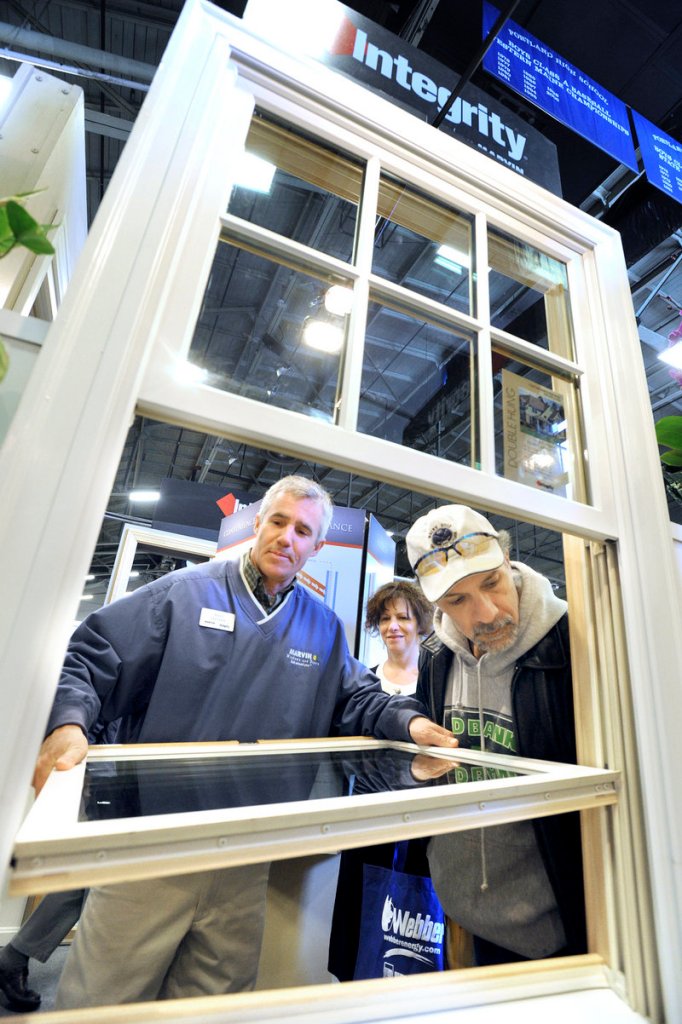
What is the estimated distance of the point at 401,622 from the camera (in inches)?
104

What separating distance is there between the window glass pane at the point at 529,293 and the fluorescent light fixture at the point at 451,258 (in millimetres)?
75

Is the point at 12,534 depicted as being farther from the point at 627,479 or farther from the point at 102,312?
the point at 627,479

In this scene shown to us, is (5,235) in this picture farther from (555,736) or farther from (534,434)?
(555,736)

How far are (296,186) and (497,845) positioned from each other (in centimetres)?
157

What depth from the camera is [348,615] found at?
2.95m

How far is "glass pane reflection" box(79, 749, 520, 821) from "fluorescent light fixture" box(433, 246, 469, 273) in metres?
1.08

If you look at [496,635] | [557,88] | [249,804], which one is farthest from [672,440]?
[557,88]

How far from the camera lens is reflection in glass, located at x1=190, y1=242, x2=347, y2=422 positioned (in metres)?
0.83

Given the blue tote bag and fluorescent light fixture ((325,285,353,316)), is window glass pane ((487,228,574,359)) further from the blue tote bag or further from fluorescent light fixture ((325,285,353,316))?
the blue tote bag

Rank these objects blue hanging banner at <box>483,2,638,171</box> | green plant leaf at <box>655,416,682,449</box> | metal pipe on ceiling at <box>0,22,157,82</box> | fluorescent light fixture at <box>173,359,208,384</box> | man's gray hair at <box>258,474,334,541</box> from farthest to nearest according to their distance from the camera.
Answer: metal pipe on ceiling at <box>0,22,157,82</box>
blue hanging banner at <box>483,2,638,171</box>
man's gray hair at <box>258,474,334,541</box>
green plant leaf at <box>655,416,682,449</box>
fluorescent light fixture at <box>173,359,208,384</box>

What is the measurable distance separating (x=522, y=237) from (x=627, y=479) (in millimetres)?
649

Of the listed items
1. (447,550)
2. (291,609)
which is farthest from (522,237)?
(291,609)

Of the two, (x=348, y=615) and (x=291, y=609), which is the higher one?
(x=348, y=615)

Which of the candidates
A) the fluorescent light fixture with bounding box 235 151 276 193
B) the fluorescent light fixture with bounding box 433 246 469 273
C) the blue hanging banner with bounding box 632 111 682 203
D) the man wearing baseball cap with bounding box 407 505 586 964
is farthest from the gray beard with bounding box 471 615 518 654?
the blue hanging banner with bounding box 632 111 682 203
